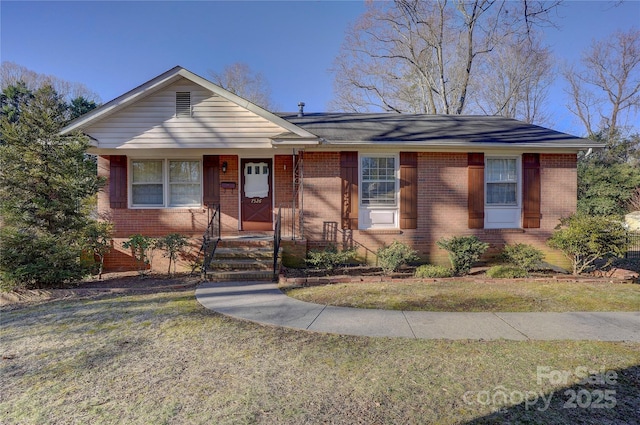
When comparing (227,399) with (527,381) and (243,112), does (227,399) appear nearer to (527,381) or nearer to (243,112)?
(527,381)

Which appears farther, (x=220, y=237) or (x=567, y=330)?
(x=220, y=237)

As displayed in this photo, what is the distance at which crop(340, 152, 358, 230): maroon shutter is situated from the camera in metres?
9.27

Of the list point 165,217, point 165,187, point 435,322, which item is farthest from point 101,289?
point 435,322

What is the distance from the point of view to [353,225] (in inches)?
367

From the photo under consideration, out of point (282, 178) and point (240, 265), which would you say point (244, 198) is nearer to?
point (282, 178)

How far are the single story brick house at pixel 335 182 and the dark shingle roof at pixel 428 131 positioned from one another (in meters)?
0.08

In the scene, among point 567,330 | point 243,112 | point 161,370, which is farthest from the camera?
point 243,112

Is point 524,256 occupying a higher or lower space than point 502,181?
lower

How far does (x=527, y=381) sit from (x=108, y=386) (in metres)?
3.83

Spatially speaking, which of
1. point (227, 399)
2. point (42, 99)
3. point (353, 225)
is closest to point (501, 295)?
point (353, 225)

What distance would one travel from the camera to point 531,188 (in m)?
9.49

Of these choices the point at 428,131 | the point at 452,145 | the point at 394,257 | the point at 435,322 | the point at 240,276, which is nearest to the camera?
the point at 435,322

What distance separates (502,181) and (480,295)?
477 cm

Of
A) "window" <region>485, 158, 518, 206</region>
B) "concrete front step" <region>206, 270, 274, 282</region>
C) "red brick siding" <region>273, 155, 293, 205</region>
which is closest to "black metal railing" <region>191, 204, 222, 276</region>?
"concrete front step" <region>206, 270, 274, 282</region>
